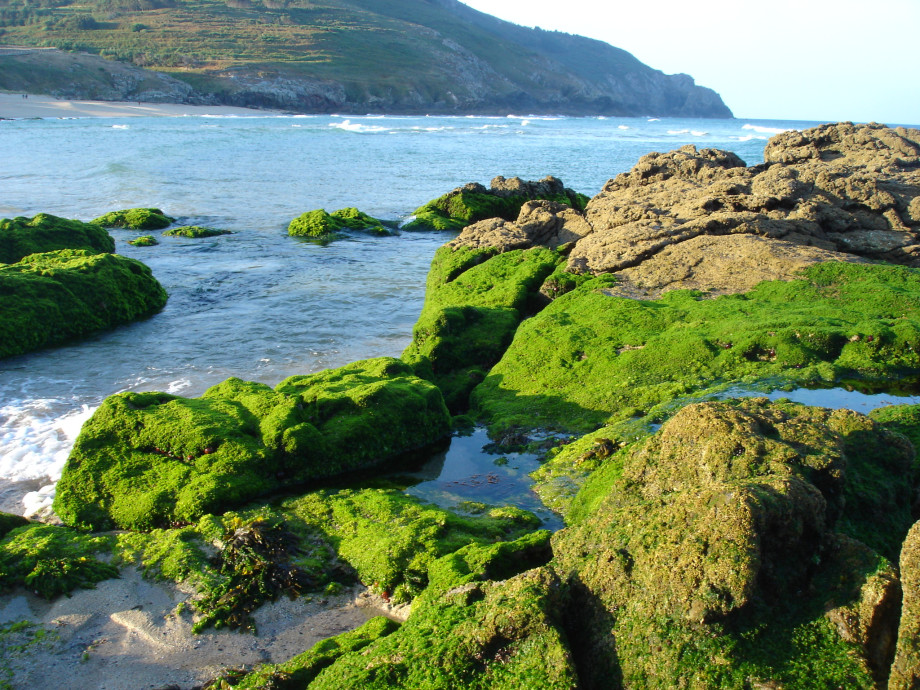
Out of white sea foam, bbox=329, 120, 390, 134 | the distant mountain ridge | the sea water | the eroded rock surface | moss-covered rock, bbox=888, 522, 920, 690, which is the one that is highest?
the distant mountain ridge

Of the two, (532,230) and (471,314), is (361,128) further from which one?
(471,314)

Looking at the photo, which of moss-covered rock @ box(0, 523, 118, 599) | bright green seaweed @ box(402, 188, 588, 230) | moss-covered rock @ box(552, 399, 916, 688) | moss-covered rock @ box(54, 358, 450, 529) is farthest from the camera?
bright green seaweed @ box(402, 188, 588, 230)

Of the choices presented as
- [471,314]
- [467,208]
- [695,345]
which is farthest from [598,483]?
[467,208]

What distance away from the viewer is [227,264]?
752 inches

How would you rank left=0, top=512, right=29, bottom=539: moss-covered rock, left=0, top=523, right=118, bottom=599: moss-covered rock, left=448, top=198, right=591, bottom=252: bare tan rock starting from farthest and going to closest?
left=448, top=198, right=591, bottom=252: bare tan rock, left=0, top=512, right=29, bottom=539: moss-covered rock, left=0, top=523, right=118, bottom=599: moss-covered rock

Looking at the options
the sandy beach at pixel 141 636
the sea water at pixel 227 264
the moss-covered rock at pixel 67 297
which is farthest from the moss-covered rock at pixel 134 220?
the sandy beach at pixel 141 636

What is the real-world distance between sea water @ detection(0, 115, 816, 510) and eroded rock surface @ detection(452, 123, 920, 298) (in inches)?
157

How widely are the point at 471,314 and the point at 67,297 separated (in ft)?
26.6

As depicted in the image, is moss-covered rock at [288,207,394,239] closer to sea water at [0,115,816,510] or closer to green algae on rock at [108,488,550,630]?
sea water at [0,115,816,510]

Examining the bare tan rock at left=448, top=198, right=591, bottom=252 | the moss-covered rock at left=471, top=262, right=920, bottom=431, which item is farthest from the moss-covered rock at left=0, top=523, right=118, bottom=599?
the bare tan rock at left=448, top=198, right=591, bottom=252

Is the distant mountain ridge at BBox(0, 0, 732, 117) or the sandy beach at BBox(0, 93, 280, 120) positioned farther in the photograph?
the distant mountain ridge at BBox(0, 0, 732, 117)

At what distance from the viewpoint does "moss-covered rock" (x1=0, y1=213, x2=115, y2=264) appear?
1620 cm

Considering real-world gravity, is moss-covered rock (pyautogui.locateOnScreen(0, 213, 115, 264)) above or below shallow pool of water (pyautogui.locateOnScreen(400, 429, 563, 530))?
above

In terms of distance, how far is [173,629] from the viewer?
5.08 metres
